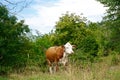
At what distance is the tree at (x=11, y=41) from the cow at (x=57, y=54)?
5.13 feet

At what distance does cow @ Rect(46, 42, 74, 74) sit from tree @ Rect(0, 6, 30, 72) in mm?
1564

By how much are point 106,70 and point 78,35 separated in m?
14.7

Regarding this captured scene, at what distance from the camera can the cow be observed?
877 inches

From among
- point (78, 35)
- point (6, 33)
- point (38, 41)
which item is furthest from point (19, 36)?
point (78, 35)

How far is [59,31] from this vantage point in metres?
27.6

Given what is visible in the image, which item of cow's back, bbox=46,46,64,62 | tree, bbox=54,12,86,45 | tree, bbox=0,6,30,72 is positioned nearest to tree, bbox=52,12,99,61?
tree, bbox=54,12,86,45

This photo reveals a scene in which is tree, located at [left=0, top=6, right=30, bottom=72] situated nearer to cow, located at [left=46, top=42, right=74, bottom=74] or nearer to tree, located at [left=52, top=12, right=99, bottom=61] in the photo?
cow, located at [left=46, top=42, right=74, bottom=74]

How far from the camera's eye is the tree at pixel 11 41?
2078 centimetres

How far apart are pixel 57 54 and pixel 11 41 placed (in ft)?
10.2

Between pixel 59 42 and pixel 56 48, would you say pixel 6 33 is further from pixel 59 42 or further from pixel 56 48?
pixel 59 42

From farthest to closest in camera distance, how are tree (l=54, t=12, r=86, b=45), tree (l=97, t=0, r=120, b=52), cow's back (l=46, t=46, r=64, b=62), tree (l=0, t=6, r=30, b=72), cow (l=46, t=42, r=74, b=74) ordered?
tree (l=54, t=12, r=86, b=45)
tree (l=97, t=0, r=120, b=52)
cow's back (l=46, t=46, r=64, b=62)
cow (l=46, t=42, r=74, b=74)
tree (l=0, t=6, r=30, b=72)

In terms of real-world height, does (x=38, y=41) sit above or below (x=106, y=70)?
above

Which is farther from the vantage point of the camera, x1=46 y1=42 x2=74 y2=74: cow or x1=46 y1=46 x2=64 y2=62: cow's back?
x1=46 y1=46 x2=64 y2=62: cow's back

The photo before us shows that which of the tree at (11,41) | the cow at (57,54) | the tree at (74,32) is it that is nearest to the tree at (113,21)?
the tree at (74,32)
